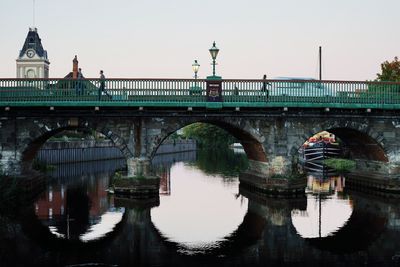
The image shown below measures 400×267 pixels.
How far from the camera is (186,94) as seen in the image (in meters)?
31.7

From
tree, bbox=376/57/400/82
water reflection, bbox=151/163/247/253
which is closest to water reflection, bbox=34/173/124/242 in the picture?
water reflection, bbox=151/163/247/253

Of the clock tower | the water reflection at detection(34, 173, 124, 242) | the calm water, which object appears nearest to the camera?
the calm water

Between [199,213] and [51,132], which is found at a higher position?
[51,132]

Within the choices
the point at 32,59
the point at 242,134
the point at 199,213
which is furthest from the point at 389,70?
the point at 32,59

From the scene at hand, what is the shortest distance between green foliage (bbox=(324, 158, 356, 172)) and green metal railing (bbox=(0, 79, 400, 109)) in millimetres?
16834

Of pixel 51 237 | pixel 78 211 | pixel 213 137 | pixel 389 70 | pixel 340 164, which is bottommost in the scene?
pixel 51 237

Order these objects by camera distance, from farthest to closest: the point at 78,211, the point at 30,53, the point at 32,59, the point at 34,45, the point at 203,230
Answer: the point at 34,45, the point at 30,53, the point at 32,59, the point at 78,211, the point at 203,230

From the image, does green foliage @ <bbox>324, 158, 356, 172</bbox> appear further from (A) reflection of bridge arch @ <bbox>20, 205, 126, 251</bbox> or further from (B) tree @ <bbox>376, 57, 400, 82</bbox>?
(A) reflection of bridge arch @ <bbox>20, 205, 126, 251</bbox>

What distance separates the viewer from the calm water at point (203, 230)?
63.0ft

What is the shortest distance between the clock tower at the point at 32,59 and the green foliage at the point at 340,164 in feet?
327

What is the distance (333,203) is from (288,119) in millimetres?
5916

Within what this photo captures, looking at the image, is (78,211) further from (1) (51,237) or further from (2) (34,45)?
(2) (34,45)

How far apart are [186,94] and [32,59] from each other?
383 ft

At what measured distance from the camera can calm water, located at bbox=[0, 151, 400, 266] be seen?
19.2 metres
